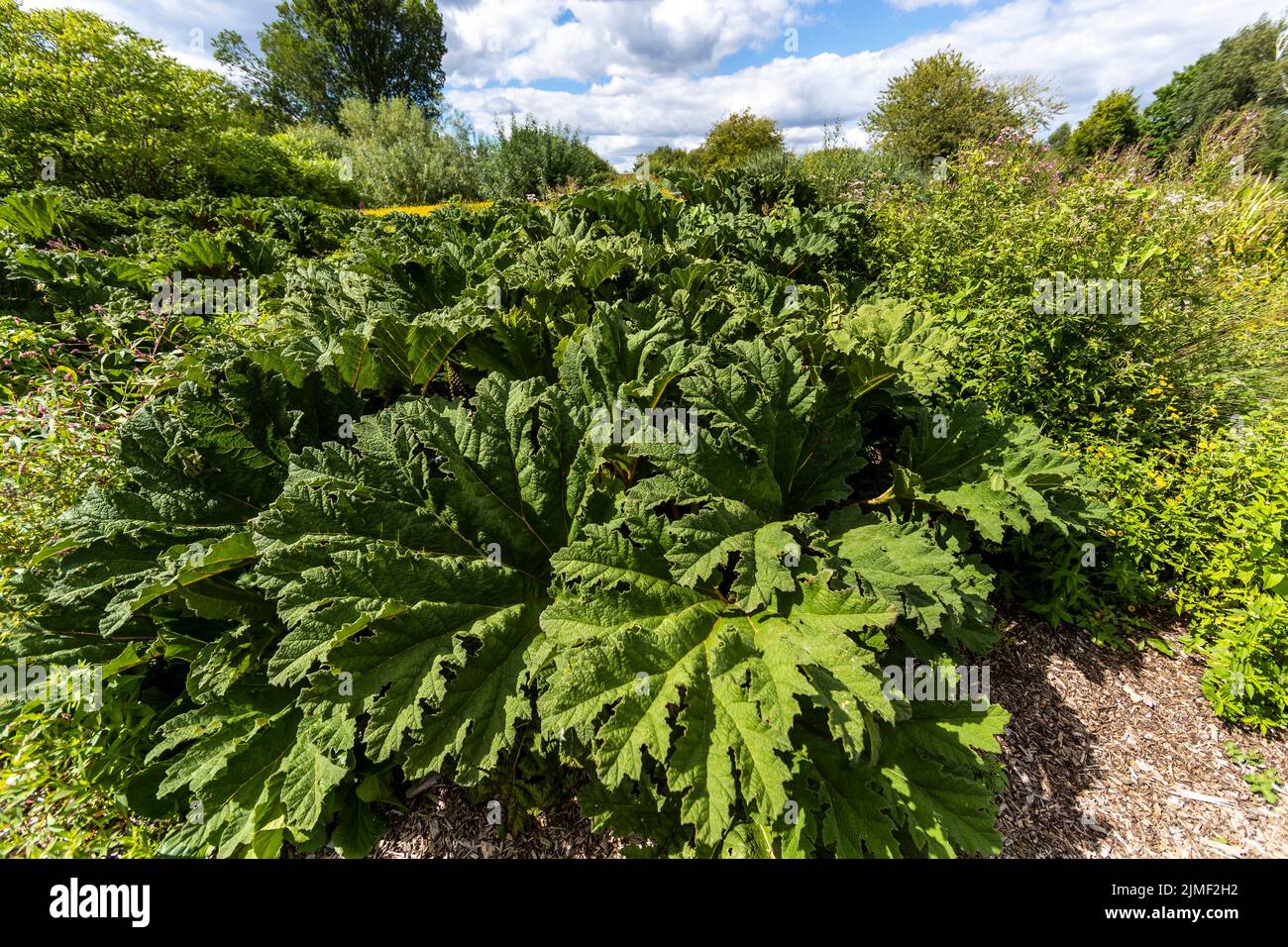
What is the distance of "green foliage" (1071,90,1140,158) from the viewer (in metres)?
29.7

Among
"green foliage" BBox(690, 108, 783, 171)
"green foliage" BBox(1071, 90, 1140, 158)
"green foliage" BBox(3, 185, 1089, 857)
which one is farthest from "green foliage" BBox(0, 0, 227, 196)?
"green foliage" BBox(1071, 90, 1140, 158)

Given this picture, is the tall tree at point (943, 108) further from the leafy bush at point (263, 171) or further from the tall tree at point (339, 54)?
the tall tree at point (339, 54)

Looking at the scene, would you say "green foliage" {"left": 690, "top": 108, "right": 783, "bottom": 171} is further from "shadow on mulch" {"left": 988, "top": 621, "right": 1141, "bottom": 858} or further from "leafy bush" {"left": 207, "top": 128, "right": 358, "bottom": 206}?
"shadow on mulch" {"left": 988, "top": 621, "right": 1141, "bottom": 858}

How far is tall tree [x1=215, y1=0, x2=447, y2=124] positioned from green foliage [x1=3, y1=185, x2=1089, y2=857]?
4526 cm

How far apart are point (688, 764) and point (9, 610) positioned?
252 cm

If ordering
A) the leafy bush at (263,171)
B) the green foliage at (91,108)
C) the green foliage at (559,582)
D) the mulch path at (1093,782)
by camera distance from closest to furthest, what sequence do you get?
the green foliage at (559,582) < the mulch path at (1093,782) < the green foliage at (91,108) < the leafy bush at (263,171)

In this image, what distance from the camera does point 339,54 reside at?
38469mm

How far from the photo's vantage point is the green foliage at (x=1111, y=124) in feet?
97.3

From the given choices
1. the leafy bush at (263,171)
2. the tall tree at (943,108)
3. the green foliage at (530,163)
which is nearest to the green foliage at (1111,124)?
the tall tree at (943,108)

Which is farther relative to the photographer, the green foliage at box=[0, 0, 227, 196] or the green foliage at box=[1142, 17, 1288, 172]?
the green foliage at box=[1142, 17, 1288, 172]

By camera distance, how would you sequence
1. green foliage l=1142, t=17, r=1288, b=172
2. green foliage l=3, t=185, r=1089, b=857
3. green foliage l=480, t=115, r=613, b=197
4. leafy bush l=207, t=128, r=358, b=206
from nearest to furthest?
green foliage l=3, t=185, r=1089, b=857 → leafy bush l=207, t=128, r=358, b=206 → green foliage l=480, t=115, r=613, b=197 → green foliage l=1142, t=17, r=1288, b=172

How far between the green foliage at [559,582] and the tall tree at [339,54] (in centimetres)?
4526

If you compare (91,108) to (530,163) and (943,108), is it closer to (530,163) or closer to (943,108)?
(530,163)
